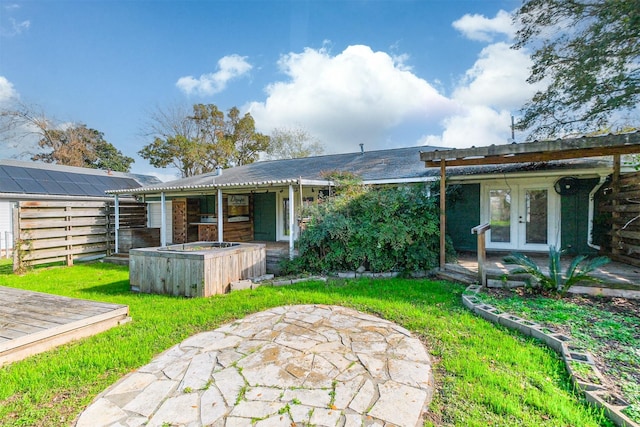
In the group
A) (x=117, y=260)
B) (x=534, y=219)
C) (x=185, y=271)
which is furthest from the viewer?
(x=117, y=260)

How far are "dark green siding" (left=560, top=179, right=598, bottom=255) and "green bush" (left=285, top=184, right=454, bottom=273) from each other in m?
3.31

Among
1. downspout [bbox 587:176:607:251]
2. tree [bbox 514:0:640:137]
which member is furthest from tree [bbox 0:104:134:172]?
downspout [bbox 587:176:607:251]

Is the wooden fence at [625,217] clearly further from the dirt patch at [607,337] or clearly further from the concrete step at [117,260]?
the concrete step at [117,260]

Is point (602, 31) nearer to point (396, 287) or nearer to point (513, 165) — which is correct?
point (513, 165)

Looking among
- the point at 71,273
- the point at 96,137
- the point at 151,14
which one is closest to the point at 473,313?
the point at 71,273

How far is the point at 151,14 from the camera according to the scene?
10.1 metres

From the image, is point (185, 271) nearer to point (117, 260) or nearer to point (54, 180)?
point (117, 260)

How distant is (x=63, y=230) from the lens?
9.73 m

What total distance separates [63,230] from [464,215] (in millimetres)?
12777

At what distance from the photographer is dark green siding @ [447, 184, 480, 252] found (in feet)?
29.1

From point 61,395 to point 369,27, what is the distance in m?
12.7

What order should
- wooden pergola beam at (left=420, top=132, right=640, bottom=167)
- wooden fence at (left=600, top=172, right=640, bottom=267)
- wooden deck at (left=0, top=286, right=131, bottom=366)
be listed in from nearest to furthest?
wooden deck at (left=0, top=286, right=131, bottom=366)
wooden pergola beam at (left=420, top=132, right=640, bottom=167)
wooden fence at (left=600, top=172, right=640, bottom=267)

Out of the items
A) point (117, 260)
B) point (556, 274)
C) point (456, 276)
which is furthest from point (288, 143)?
point (556, 274)

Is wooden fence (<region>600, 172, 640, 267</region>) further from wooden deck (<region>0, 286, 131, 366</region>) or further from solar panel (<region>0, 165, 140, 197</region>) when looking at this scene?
solar panel (<region>0, 165, 140, 197</region>)
